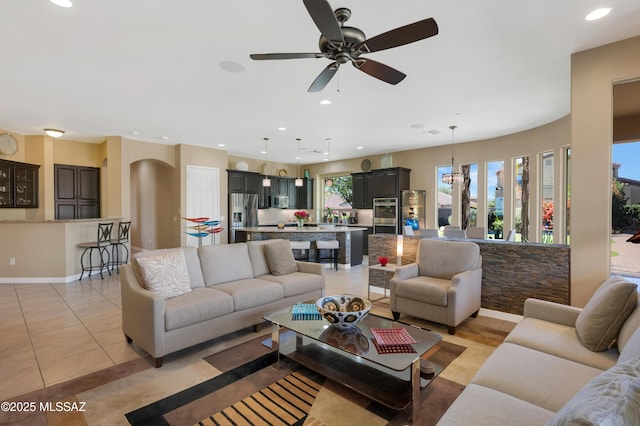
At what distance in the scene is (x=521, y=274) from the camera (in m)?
3.59

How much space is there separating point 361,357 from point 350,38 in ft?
7.16

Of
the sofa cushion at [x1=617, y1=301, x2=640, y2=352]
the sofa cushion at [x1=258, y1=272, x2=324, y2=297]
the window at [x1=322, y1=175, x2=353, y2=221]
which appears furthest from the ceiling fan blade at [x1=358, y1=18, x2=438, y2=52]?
the window at [x1=322, y1=175, x2=353, y2=221]

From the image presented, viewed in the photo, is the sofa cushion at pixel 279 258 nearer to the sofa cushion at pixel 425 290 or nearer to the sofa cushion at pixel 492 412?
the sofa cushion at pixel 425 290

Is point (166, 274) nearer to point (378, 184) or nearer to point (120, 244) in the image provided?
point (120, 244)

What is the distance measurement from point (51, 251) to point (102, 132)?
2538mm

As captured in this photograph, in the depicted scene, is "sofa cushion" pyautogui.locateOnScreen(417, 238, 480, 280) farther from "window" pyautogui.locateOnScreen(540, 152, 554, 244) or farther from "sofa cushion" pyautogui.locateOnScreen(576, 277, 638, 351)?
"window" pyautogui.locateOnScreen(540, 152, 554, 244)

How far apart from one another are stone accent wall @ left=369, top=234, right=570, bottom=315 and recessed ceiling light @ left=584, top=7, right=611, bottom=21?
2172mm

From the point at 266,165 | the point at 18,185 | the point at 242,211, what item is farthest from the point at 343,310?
the point at 266,165

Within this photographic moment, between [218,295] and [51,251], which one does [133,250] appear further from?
[218,295]

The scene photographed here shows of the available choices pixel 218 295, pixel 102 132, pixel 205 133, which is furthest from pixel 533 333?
pixel 102 132

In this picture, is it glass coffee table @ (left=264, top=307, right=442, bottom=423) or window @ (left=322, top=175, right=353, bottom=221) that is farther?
window @ (left=322, top=175, right=353, bottom=221)

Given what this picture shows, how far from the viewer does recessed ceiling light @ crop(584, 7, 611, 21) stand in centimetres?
247

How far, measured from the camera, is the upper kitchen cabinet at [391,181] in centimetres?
807

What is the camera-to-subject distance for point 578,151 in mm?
3121
